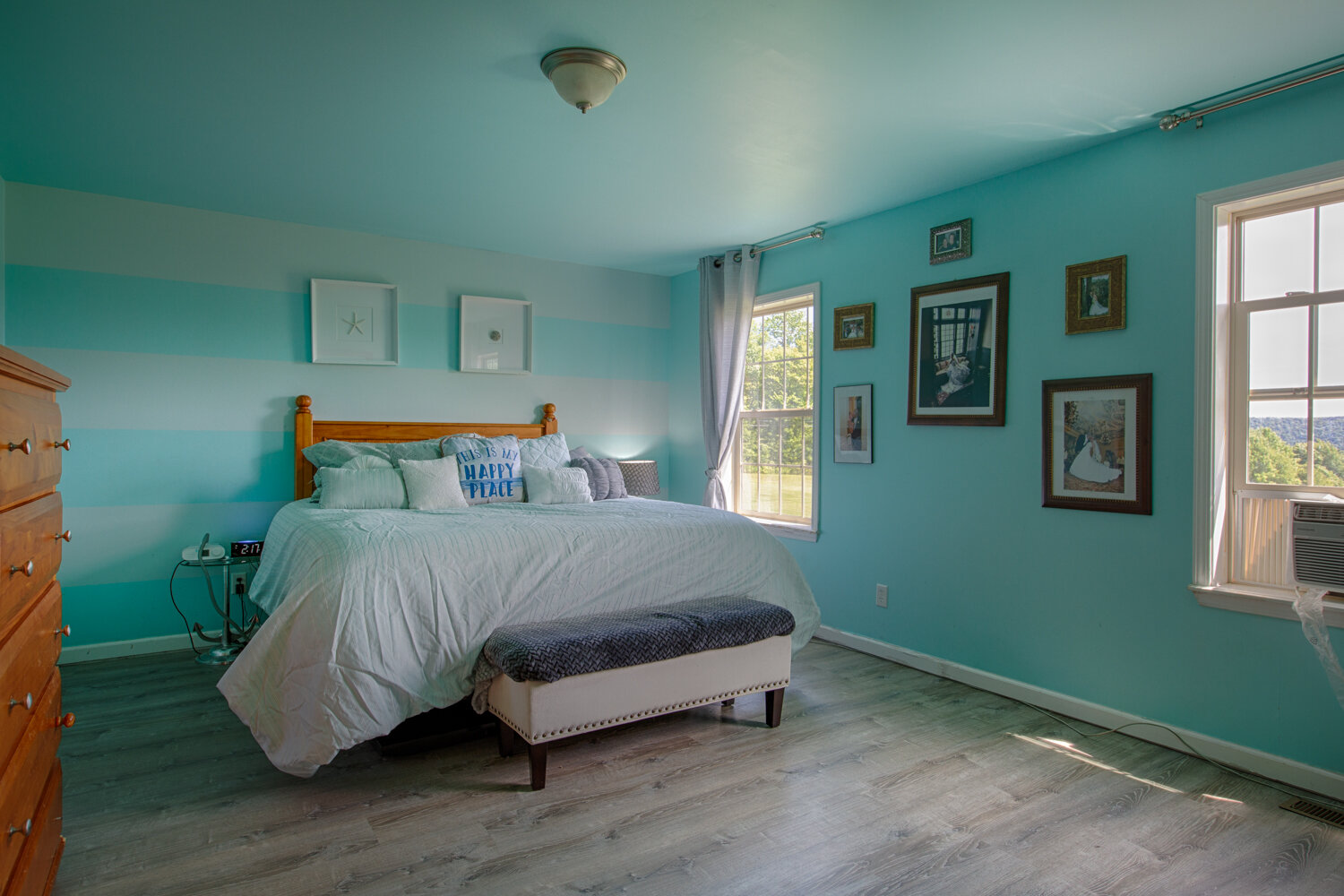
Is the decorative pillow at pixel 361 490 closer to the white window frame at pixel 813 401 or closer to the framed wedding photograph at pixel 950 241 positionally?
the white window frame at pixel 813 401

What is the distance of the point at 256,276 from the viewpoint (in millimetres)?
4094

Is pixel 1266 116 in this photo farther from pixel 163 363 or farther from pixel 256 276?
pixel 163 363

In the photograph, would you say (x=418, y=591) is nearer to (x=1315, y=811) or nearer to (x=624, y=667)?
(x=624, y=667)

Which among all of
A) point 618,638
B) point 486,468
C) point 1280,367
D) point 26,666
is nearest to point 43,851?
point 26,666

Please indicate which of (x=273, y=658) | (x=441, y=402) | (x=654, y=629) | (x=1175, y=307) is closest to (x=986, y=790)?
(x=654, y=629)

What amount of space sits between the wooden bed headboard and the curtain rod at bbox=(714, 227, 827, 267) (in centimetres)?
165

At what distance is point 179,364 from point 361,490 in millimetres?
1308

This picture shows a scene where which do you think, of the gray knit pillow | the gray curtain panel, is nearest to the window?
the gray curtain panel

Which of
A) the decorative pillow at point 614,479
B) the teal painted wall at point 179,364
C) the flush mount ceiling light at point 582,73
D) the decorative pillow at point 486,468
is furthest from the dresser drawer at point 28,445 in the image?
the decorative pillow at point 614,479

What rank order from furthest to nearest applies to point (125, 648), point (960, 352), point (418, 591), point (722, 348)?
point (722, 348) < point (125, 648) < point (960, 352) < point (418, 591)

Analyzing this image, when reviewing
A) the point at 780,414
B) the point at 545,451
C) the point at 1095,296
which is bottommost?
the point at 545,451

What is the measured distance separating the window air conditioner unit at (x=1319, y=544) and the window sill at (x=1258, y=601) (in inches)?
3.3

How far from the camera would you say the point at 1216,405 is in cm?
269

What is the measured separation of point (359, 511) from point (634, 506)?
1307 mm
